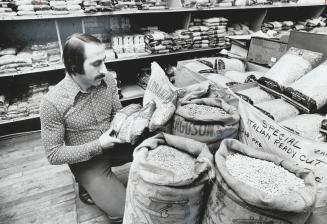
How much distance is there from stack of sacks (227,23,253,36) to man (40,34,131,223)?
2602 millimetres

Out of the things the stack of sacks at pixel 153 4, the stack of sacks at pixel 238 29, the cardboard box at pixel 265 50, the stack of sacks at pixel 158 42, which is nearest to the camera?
the cardboard box at pixel 265 50

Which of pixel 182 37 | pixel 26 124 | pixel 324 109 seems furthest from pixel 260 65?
pixel 26 124

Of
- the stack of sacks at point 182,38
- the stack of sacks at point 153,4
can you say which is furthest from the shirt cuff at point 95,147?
the stack of sacks at point 182,38

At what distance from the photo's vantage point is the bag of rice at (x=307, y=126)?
4.53ft

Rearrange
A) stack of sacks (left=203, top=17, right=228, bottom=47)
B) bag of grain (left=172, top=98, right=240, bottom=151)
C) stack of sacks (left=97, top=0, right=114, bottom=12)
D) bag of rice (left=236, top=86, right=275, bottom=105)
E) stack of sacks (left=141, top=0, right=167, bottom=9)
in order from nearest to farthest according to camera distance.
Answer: bag of grain (left=172, top=98, right=240, bottom=151)
bag of rice (left=236, top=86, right=275, bottom=105)
stack of sacks (left=97, top=0, right=114, bottom=12)
stack of sacks (left=141, top=0, right=167, bottom=9)
stack of sacks (left=203, top=17, right=228, bottom=47)

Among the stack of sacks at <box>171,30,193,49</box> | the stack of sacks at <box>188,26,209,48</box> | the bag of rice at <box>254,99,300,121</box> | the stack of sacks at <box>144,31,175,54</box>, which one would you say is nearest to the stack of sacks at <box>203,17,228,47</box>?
the stack of sacks at <box>188,26,209,48</box>

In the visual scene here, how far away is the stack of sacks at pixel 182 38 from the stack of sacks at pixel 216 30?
→ 1.20 feet

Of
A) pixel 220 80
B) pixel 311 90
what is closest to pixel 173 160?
pixel 311 90

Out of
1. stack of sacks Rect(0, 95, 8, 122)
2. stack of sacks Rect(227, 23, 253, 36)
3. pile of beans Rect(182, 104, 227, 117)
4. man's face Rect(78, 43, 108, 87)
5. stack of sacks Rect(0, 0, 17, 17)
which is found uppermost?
stack of sacks Rect(0, 0, 17, 17)

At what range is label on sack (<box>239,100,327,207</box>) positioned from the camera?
3.89 ft

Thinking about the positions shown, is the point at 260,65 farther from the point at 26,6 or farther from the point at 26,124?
the point at 26,124

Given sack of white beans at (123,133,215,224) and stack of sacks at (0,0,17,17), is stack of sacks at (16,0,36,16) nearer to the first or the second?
stack of sacks at (0,0,17,17)

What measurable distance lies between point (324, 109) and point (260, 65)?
3.25ft

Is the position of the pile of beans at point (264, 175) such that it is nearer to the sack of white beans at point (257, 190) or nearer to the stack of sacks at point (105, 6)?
the sack of white beans at point (257, 190)
